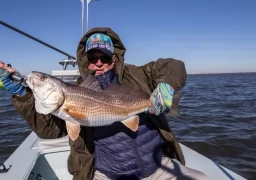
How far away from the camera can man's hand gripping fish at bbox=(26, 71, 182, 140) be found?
9.47 ft

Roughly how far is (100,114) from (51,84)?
0.63m

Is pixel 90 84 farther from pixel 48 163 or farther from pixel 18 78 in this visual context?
pixel 48 163

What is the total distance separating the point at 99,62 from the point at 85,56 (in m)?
0.47

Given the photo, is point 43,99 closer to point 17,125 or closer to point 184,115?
point 17,125

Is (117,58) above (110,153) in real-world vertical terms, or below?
above

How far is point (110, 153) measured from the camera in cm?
338

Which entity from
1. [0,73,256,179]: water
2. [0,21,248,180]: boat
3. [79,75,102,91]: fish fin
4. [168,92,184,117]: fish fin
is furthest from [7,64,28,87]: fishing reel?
[0,73,256,179]: water

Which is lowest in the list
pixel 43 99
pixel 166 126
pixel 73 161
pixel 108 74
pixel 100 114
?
pixel 73 161

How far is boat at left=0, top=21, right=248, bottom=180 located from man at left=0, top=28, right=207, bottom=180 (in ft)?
2.40

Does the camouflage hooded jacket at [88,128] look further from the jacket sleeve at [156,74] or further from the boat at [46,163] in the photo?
the boat at [46,163]

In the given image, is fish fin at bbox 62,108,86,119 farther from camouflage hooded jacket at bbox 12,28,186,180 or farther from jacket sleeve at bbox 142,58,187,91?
jacket sleeve at bbox 142,58,187,91

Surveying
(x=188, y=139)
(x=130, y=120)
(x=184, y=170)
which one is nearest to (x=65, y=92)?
(x=130, y=120)

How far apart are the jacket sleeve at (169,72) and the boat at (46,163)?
5.30ft

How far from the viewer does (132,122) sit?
319cm
